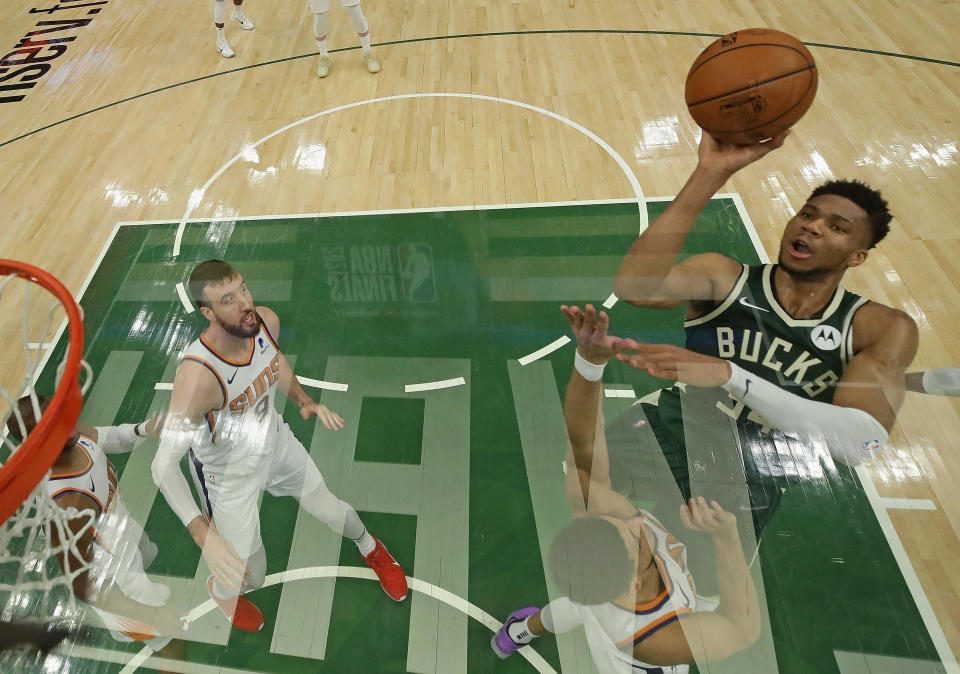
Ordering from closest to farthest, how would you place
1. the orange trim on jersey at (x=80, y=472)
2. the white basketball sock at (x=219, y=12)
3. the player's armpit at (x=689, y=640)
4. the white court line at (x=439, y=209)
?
the player's armpit at (x=689, y=640) → the orange trim on jersey at (x=80, y=472) → the white court line at (x=439, y=209) → the white basketball sock at (x=219, y=12)

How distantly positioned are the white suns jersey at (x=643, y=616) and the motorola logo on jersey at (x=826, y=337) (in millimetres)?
868

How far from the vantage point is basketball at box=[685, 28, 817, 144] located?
217cm

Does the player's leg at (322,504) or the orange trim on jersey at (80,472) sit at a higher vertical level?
the orange trim on jersey at (80,472)

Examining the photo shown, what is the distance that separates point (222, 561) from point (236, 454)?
0.40m

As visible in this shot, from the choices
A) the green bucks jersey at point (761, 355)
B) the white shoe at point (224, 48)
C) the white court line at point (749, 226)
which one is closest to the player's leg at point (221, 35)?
the white shoe at point (224, 48)

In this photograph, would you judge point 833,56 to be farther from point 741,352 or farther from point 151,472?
point 151,472

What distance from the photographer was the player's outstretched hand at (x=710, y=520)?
1888 mm

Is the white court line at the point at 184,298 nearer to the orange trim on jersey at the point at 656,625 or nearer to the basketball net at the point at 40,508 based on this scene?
the basketball net at the point at 40,508

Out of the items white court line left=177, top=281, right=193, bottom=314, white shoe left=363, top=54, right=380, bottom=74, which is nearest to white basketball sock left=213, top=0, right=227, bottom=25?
white shoe left=363, top=54, right=380, bottom=74

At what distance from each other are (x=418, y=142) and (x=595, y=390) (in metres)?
2.91

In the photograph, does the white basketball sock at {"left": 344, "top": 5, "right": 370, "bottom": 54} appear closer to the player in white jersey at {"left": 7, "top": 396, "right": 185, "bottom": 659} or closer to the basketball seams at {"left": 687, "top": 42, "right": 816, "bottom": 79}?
the basketball seams at {"left": 687, "top": 42, "right": 816, "bottom": 79}

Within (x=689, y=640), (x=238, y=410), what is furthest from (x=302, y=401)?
(x=689, y=640)

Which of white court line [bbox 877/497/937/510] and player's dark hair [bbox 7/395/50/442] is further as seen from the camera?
white court line [bbox 877/497/937/510]

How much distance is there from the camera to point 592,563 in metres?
1.84
